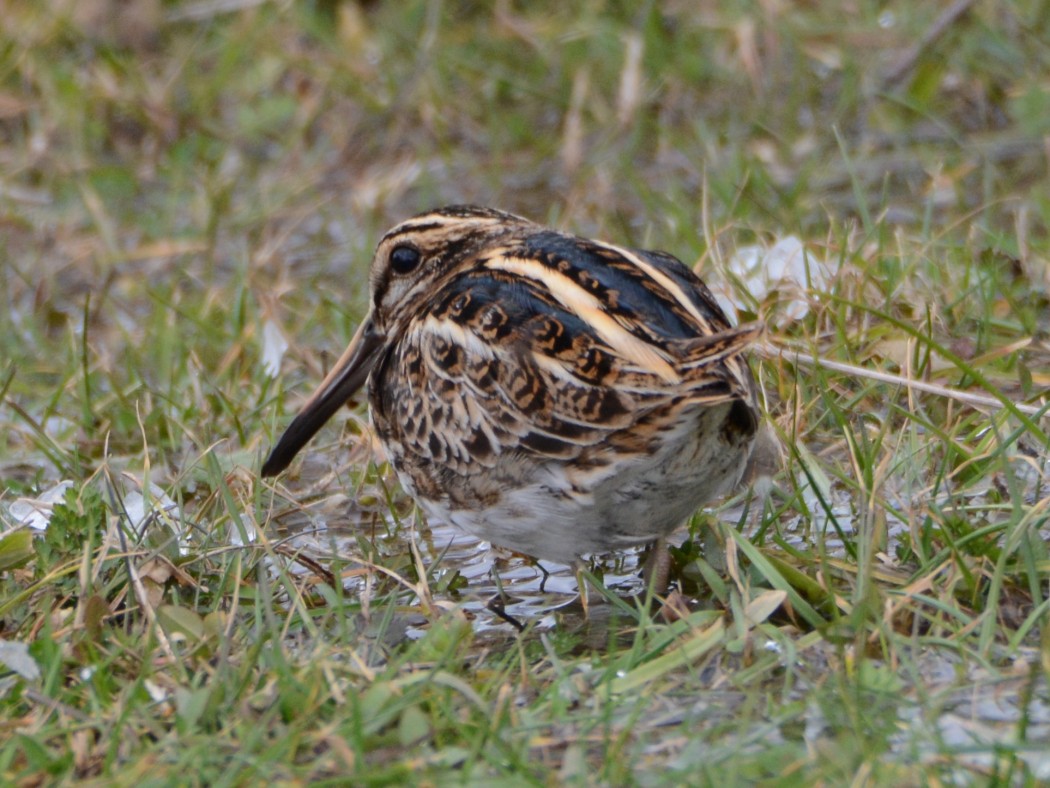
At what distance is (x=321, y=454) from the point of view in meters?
4.09

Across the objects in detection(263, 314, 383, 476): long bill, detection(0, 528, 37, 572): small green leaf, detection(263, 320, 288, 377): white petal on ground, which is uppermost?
detection(263, 320, 288, 377): white petal on ground

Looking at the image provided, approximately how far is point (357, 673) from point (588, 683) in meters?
0.37

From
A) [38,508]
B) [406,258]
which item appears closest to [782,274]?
[406,258]

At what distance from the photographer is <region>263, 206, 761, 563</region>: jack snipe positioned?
2842mm

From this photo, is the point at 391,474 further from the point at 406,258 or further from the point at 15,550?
the point at 15,550

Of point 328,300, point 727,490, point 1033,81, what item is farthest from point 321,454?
point 1033,81

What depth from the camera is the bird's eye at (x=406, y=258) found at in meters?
3.74

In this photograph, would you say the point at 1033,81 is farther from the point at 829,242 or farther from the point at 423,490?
the point at 423,490

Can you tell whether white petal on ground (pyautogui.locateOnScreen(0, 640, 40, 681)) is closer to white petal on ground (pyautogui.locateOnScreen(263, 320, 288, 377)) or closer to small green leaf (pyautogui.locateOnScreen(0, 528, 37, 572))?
small green leaf (pyautogui.locateOnScreen(0, 528, 37, 572))

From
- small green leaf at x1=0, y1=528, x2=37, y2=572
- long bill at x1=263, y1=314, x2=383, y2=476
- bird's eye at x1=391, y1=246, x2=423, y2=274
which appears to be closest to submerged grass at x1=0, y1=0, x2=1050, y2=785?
small green leaf at x1=0, y1=528, x2=37, y2=572

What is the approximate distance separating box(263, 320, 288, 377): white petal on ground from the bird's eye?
783 mm

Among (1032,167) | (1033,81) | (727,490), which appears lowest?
(727,490)

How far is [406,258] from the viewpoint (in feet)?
12.3

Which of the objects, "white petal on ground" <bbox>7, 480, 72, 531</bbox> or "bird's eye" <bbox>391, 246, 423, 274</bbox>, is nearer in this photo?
"white petal on ground" <bbox>7, 480, 72, 531</bbox>
